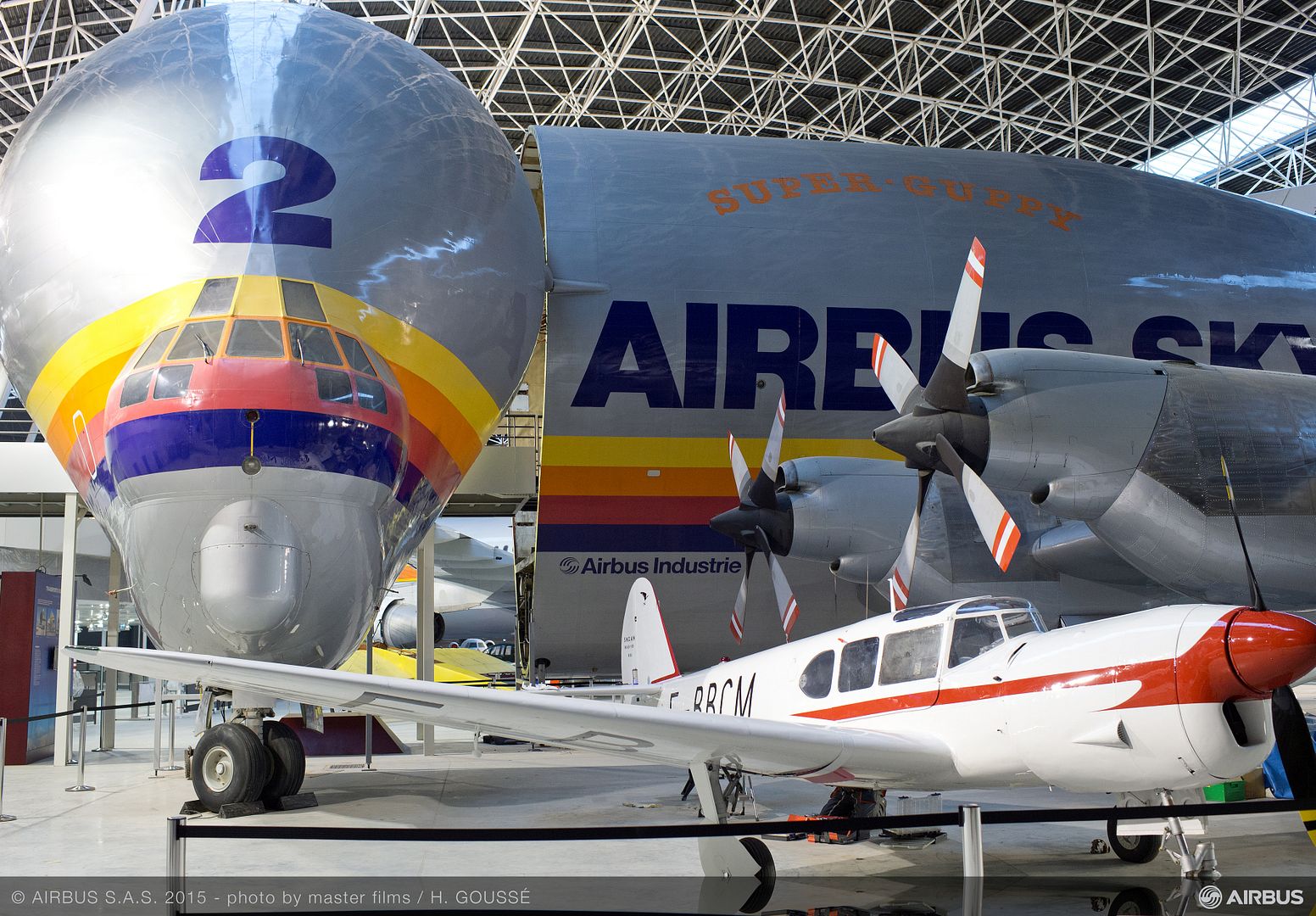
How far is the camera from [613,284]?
15664 mm

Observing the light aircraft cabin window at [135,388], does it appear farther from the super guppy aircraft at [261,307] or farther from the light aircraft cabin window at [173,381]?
the light aircraft cabin window at [173,381]

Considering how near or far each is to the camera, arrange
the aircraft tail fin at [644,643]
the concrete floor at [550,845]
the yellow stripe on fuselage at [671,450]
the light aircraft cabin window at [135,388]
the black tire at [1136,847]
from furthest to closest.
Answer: the yellow stripe on fuselage at [671,450], the aircraft tail fin at [644,643], the light aircraft cabin window at [135,388], the black tire at [1136,847], the concrete floor at [550,845]

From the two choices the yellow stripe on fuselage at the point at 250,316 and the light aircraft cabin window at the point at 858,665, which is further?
the yellow stripe on fuselage at the point at 250,316

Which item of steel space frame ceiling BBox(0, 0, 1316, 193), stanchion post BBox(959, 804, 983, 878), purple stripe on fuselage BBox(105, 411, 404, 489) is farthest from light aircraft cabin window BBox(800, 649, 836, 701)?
steel space frame ceiling BBox(0, 0, 1316, 193)

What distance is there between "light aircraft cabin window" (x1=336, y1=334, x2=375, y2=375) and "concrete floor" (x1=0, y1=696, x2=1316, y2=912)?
4435mm

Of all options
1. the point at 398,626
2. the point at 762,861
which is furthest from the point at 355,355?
the point at 398,626

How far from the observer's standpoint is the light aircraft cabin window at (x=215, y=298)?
10.4 metres

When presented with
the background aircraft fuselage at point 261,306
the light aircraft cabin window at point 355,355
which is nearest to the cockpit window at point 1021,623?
the background aircraft fuselage at point 261,306

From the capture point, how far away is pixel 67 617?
55.9 feet

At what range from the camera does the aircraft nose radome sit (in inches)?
232

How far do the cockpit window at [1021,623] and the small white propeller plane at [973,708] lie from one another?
13mm

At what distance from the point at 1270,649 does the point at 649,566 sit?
1042 cm

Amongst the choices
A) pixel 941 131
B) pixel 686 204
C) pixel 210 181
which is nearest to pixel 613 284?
pixel 686 204

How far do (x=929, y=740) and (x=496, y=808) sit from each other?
21.3ft
